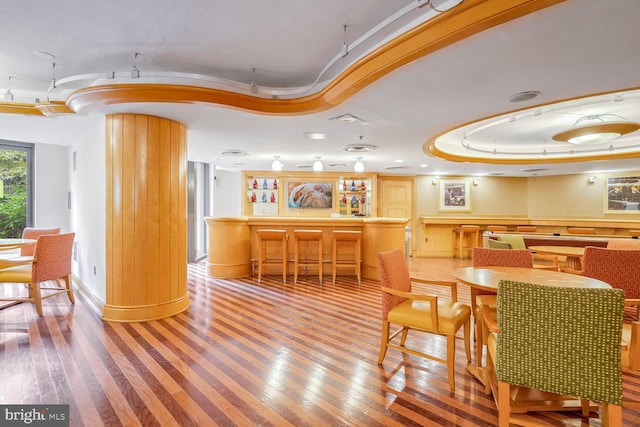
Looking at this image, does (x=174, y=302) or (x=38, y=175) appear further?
(x=38, y=175)

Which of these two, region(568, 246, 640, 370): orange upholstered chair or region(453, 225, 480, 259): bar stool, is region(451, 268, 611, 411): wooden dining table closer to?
region(568, 246, 640, 370): orange upholstered chair

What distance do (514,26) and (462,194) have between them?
331 inches

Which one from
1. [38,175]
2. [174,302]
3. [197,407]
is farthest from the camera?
[38,175]

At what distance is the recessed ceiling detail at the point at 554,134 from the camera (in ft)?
14.3

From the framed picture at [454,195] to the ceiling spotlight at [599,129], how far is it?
4.48 m

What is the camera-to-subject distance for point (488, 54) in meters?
2.23

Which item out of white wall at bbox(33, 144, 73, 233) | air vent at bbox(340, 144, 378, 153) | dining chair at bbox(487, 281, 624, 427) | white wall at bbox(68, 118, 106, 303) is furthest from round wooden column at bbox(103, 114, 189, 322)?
dining chair at bbox(487, 281, 624, 427)

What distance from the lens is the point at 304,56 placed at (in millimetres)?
2906

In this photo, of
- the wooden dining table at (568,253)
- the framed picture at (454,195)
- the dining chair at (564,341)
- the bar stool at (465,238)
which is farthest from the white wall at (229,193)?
the dining chair at (564,341)

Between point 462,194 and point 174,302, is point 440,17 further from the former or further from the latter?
point 462,194

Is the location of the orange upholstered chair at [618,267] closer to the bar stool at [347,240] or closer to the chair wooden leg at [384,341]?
the chair wooden leg at [384,341]

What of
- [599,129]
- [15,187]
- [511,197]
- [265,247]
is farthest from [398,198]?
[15,187]

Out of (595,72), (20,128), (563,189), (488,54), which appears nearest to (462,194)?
(563,189)

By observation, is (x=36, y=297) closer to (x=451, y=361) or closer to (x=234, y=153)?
(x=234, y=153)
